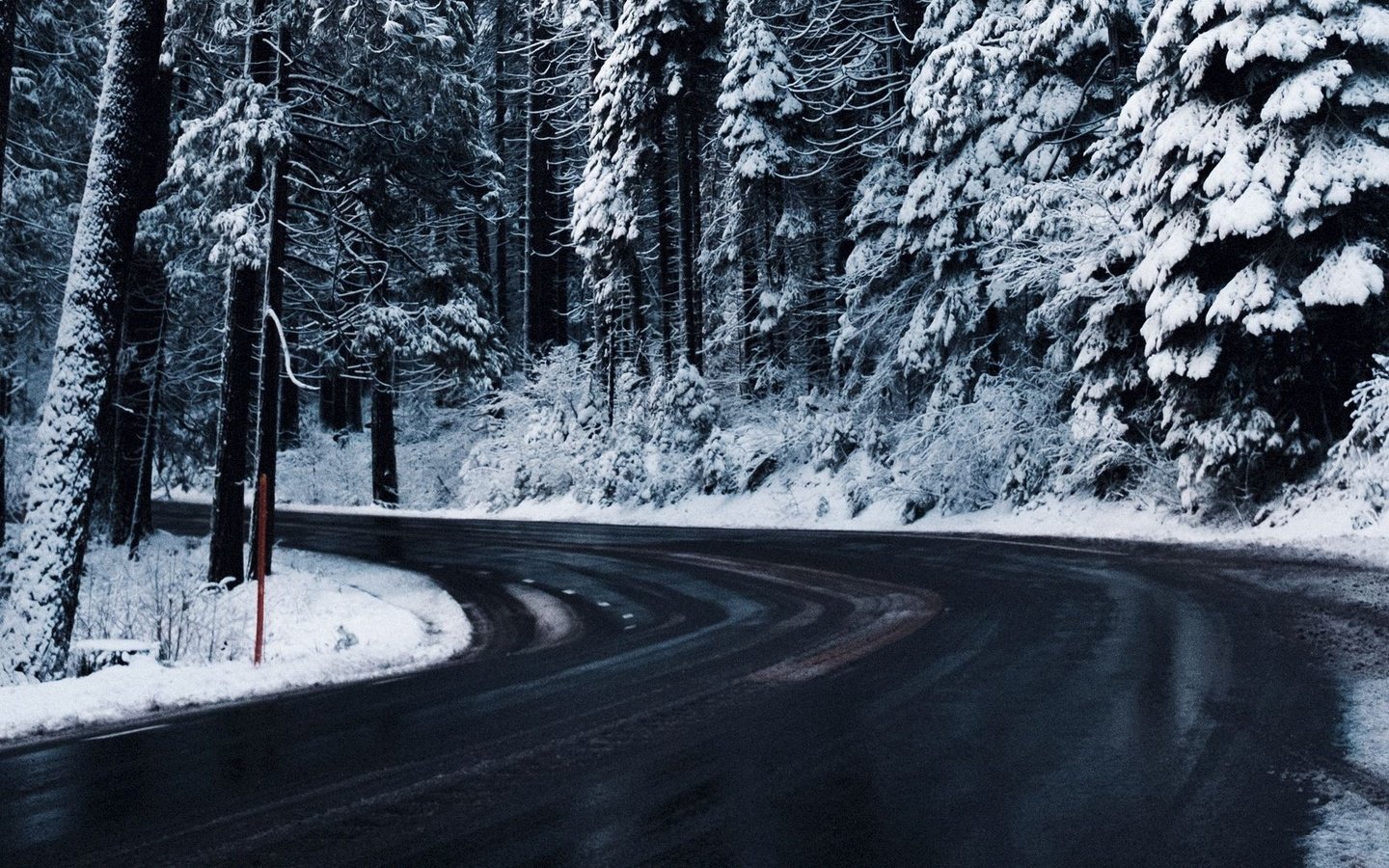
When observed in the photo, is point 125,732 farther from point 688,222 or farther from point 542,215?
point 542,215

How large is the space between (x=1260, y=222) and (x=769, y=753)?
11.7m

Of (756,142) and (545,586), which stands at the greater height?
(756,142)

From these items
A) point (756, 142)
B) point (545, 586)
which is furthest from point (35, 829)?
point (756, 142)

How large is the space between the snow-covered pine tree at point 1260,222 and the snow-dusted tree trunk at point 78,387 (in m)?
12.8

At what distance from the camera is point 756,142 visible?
27828mm

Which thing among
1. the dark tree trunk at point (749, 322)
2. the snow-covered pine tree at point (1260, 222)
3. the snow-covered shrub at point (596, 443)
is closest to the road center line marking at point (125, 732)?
the snow-covered pine tree at point (1260, 222)

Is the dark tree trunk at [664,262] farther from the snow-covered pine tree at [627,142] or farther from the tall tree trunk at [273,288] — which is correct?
the tall tree trunk at [273,288]

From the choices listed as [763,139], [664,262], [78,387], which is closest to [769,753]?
[78,387]

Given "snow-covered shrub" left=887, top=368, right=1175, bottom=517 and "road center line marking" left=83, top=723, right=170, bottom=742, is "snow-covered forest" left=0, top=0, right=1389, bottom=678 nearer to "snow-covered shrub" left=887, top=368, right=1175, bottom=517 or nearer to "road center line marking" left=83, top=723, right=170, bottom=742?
"snow-covered shrub" left=887, top=368, right=1175, bottom=517

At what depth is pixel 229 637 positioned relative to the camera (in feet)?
34.8

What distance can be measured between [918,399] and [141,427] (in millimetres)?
16127

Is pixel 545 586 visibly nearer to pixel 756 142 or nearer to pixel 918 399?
pixel 918 399

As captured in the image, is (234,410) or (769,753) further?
(234,410)

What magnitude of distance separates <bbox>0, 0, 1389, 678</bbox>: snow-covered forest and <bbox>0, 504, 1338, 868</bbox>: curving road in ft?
17.2
